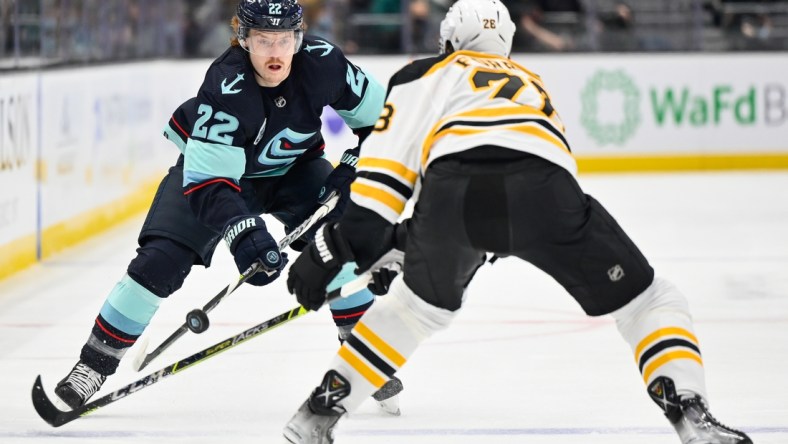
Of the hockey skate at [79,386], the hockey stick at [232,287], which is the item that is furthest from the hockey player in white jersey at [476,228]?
the hockey skate at [79,386]

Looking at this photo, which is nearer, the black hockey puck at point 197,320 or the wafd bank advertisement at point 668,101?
the black hockey puck at point 197,320

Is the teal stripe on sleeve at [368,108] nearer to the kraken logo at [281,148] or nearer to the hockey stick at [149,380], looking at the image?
the kraken logo at [281,148]

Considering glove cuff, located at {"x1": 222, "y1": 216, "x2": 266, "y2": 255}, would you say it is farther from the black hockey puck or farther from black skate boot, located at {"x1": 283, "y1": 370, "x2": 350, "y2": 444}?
black skate boot, located at {"x1": 283, "y1": 370, "x2": 350, "y2": 444}

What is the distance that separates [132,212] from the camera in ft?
28.7

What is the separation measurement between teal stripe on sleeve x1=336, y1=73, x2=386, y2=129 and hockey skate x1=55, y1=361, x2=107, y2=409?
97 centimetres

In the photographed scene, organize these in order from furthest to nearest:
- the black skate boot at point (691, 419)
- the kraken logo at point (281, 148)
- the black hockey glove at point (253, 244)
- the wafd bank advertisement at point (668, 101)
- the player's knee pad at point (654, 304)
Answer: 1. the wafd bank advertisement at point (668, 101)
2. the kraken logo at point (281, 148)
3. the black hockey glove at point (253, 244)
4. the player's knee pad at point (654, 304)
5. the black skate boot at point (691, 419)

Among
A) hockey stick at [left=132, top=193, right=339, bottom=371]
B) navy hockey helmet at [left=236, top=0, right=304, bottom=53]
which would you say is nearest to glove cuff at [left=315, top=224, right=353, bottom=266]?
hockey stick at [left=132, top=193, right=339, bottom=371]

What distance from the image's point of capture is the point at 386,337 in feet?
9.37

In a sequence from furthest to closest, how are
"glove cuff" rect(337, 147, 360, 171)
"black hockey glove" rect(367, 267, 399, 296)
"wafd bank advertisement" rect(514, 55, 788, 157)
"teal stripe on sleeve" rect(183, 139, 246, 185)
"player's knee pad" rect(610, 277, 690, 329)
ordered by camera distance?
"wafd bank advertisement" rect(514, 55, 788, 157)
"glove cuff" rect(337, 147, 360, 171)
"teal stripe on sleeve" rect(183, 139, 246, 185)
"black hockey glove" rect(367, 267, 399, 296)
"player's knee pad" rect(610, 277, 690, 329)

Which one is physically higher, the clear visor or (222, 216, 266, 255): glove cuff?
the clear visor

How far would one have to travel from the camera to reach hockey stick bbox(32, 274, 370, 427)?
3.36 meters

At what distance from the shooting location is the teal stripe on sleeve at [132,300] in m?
3.58

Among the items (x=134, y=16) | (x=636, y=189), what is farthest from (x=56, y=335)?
(x=636, y=189)

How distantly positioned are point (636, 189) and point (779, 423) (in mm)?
6415
